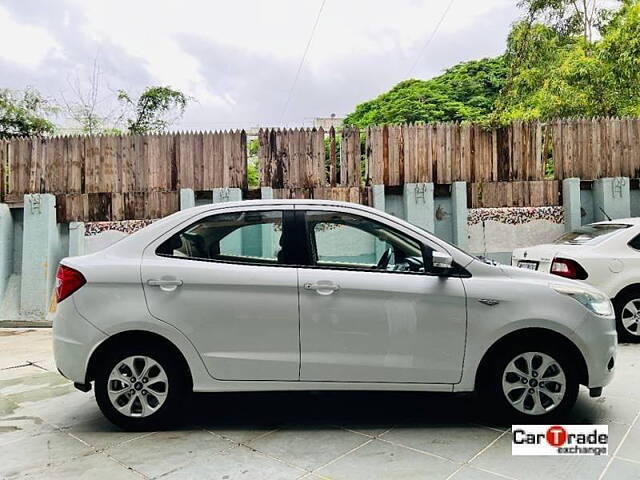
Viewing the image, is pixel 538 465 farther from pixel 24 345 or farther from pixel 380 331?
pixel 24 345

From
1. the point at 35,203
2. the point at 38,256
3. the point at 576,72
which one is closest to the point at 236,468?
the point at 38,256

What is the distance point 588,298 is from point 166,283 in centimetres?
296

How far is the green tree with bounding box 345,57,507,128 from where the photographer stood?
82.9ft

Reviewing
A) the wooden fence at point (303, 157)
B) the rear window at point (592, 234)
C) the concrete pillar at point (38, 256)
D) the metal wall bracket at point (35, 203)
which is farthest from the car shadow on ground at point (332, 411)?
the metal wall bracket at point (35, 203)

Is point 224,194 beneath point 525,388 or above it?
above

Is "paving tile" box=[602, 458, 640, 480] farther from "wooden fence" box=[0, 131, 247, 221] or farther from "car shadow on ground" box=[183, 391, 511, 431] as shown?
"wooden fence" box=[0, 131, 247, 221]

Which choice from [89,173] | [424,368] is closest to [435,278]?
[424,368]

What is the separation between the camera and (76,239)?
831cm

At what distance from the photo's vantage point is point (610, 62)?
977cm

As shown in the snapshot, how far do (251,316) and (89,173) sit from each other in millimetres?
6387

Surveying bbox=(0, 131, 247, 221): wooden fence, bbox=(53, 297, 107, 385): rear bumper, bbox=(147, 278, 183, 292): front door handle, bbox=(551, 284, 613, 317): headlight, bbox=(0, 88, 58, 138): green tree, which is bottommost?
bbox=(53, 297, 107, 385): rear bumper

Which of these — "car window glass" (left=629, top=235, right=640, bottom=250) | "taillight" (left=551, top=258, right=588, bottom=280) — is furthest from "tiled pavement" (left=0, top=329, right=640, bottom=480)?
"car window glass" (left=629, top=235, right=640, bottom=250)

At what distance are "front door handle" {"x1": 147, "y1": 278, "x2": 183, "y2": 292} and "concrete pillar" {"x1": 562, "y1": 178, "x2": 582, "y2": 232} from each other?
7.31m

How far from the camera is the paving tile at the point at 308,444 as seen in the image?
9.99ft
